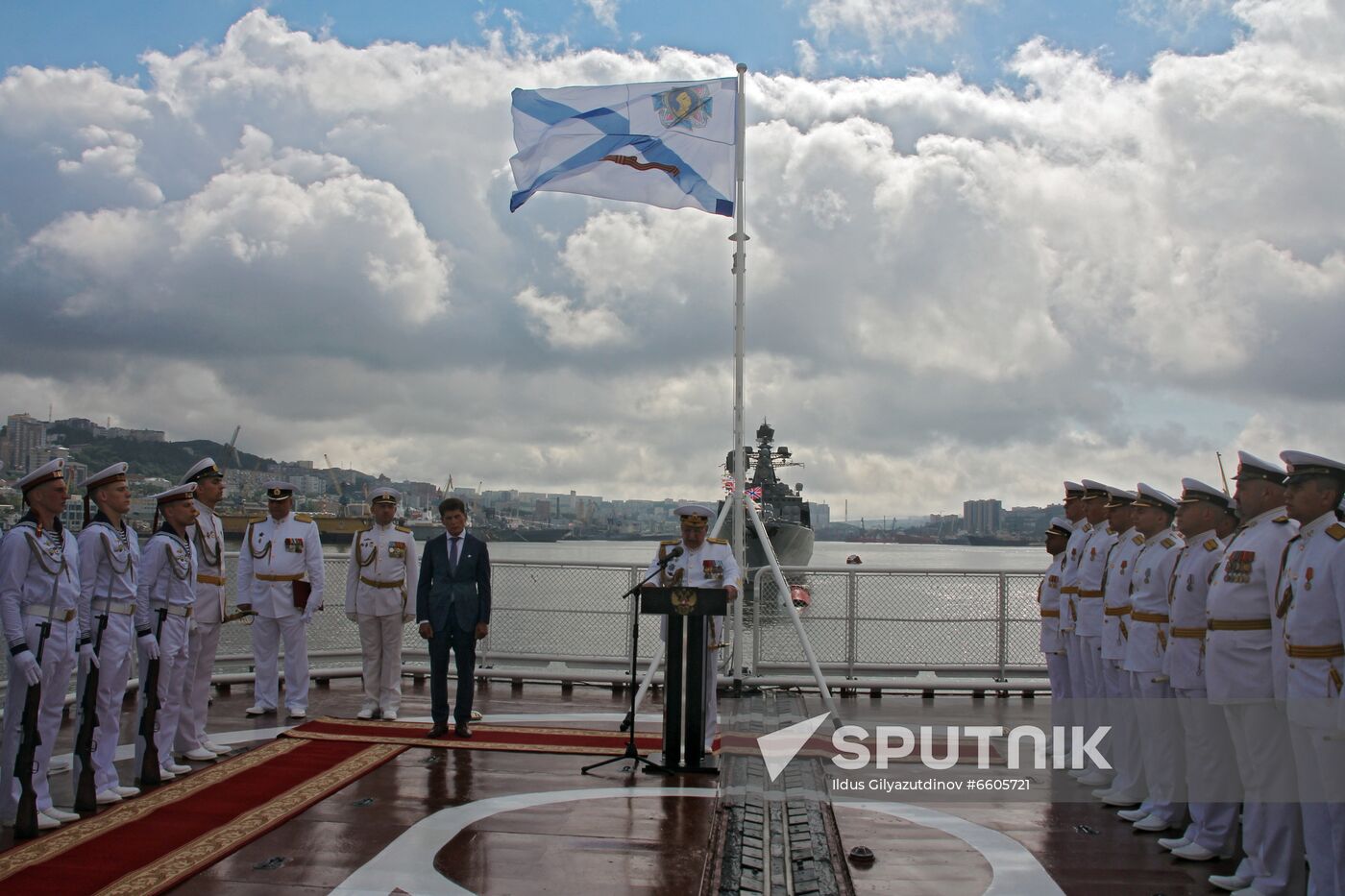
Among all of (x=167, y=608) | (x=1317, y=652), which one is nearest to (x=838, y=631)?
(x=167, y=608)

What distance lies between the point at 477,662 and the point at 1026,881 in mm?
6743

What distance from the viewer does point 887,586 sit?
962 cm

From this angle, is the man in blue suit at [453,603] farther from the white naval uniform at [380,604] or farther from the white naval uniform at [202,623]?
the white naval uniform at [202,623]

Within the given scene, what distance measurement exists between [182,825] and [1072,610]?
5115 millimetres

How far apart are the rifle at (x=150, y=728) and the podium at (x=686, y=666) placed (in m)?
2.70

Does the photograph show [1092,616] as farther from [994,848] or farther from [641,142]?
[641,142]

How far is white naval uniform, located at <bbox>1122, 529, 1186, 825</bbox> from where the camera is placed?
500cm

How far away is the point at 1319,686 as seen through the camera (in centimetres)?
351

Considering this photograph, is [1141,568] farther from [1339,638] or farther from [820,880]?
[820,880]

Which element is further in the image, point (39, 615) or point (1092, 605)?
point (1092, 605)

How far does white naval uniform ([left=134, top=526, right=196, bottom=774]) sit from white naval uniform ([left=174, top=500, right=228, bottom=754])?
245 millimetres

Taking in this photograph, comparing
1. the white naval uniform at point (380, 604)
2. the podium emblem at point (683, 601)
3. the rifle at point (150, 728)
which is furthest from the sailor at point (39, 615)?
the podium emblem at point (683, 601)

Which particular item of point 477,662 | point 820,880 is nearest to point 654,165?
point 477,662

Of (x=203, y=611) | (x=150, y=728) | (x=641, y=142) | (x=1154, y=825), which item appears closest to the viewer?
(x=1154, y=825)
